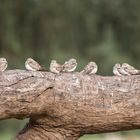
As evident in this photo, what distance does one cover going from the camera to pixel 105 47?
18.5m

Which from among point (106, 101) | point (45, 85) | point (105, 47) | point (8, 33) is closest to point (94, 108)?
point (106, 101)

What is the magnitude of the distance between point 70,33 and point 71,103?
14.1 meters

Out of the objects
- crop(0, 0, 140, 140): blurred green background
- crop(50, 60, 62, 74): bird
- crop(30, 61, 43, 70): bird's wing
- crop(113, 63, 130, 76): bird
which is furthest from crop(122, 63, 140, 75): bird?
crop(0, 0, 140, 140): blurred green background

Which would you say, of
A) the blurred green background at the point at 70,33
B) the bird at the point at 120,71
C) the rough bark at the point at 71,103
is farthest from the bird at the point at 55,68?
the blurred green background at the point at 70,33

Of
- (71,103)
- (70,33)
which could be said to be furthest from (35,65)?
(70,33)

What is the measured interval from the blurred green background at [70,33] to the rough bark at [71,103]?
752 centimetres

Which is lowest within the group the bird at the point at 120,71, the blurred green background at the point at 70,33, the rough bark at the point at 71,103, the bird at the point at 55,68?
the rough bark at the point at 71,103

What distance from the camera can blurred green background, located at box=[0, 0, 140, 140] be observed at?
Answer: 1345 centimetres

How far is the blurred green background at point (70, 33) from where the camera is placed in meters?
13.5

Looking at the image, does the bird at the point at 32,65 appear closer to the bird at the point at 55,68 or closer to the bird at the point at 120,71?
the bird at the point at 55,68

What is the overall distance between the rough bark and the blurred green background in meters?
7.52

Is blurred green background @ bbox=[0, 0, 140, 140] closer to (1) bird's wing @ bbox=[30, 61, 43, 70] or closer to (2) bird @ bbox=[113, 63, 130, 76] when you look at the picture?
(2) bird @ bbox=[113, 63, 130, 76]

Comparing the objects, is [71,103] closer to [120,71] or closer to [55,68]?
[55,68]

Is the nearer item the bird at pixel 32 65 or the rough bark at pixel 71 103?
the rough bark at pixel 71 103
